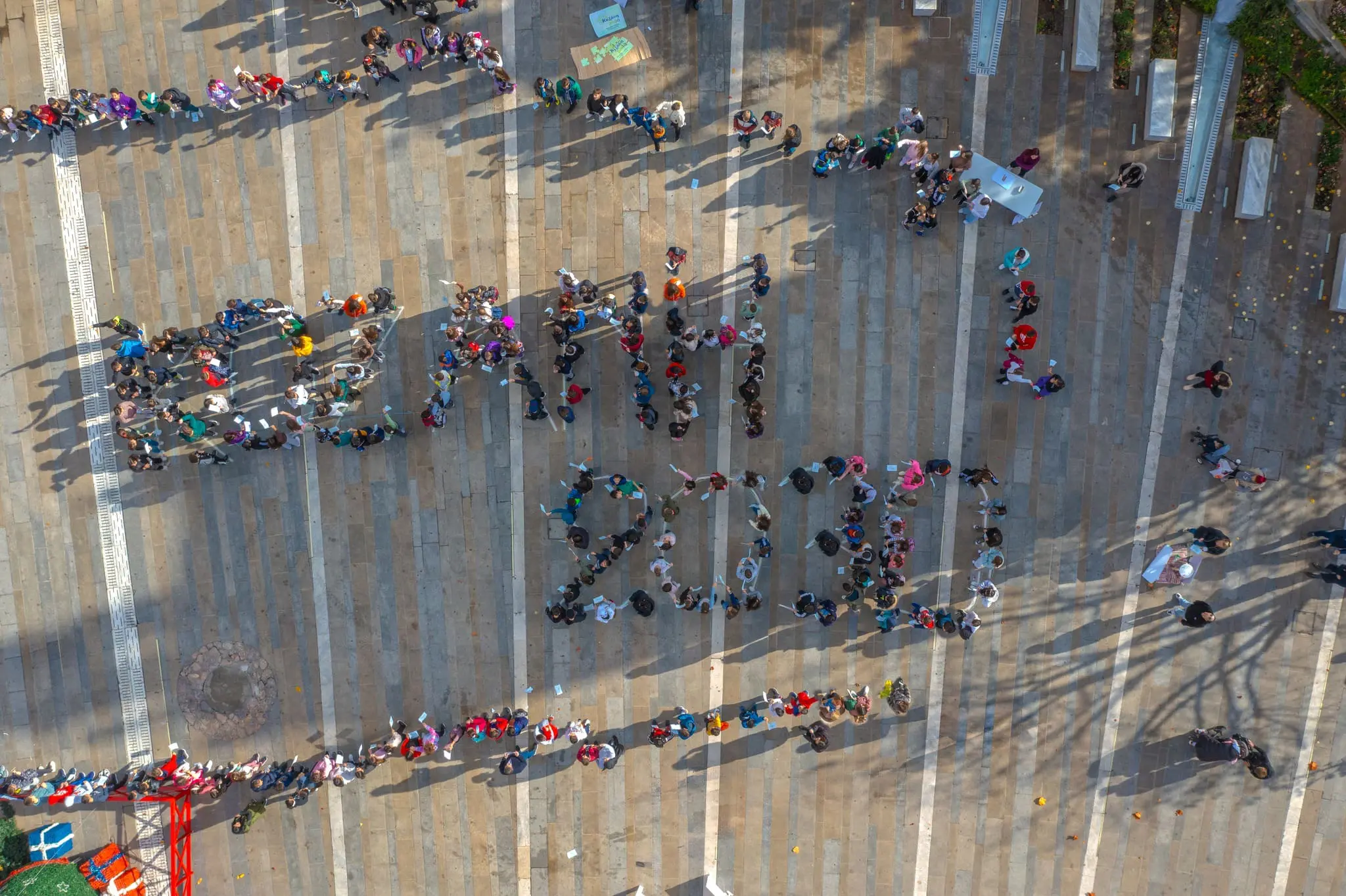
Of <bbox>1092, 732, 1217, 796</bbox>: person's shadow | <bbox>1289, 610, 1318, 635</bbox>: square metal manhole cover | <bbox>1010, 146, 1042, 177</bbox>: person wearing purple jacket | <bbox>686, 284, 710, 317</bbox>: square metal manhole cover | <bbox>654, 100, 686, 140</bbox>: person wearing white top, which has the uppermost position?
<bbox>654, 100, 686, 140</bbox>: person wearing white top

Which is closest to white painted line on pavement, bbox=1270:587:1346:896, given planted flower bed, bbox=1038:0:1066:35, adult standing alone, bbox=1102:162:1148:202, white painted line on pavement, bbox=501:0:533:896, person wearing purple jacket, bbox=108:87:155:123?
adult standing alone, bbox=1102:162:1148:202

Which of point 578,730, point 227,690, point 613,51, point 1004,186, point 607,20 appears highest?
point 607,20

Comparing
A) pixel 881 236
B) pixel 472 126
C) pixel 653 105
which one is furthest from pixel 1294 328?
pixel 472 126

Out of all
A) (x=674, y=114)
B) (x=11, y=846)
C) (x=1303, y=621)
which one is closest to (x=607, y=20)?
(x=674, y=114)

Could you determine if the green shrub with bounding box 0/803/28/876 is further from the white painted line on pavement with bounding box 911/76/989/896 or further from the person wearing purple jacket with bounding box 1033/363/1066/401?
the person wearing purple jacket with bounding box 1033/363/1066/401

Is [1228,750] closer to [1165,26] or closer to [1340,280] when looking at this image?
[1340,280]

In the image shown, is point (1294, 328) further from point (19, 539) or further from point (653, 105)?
point (19, 539)
